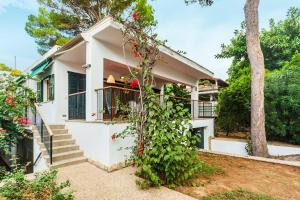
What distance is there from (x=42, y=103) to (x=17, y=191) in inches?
295

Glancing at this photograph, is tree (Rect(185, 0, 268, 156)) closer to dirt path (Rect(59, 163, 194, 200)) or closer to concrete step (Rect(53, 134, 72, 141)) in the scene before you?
dirt path (Rect(59, 163, 194, 200))

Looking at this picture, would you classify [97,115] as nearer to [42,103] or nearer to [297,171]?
[42,103]

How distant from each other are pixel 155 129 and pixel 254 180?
2.67m

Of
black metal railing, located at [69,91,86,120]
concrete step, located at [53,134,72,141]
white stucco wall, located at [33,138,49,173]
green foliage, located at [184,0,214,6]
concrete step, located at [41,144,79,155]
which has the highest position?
green foliage, located at [184,0,214,6]

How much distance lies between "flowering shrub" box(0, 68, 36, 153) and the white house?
0.98 meters

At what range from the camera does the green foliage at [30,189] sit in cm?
272

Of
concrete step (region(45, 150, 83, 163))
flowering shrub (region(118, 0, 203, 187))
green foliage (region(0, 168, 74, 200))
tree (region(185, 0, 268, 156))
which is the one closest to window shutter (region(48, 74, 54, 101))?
concrete step (region(45, 150, 83, 163))

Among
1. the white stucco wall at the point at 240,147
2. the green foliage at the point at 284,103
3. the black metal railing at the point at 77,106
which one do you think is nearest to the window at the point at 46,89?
the black metal railing at the point at 77,106

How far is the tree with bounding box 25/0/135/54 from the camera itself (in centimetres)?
1360

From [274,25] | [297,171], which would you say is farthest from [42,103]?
[274,25]

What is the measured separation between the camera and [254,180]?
4137 mm

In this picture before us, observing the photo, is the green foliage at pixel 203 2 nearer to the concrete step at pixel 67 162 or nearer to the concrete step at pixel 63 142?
the concrete step at pixel 63 142

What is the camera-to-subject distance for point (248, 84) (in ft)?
33.4

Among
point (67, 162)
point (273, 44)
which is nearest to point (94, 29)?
point (67, 162)
